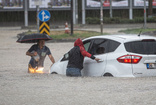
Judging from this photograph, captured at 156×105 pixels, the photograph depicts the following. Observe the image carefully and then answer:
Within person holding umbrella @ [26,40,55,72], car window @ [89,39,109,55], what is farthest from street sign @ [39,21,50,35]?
car window @ [89,39,109,55]

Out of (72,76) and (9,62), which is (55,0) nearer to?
(9,62)

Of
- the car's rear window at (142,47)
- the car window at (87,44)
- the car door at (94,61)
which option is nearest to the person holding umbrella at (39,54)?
the car window at (87,44)

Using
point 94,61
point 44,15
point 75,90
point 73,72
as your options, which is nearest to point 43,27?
point 44,15

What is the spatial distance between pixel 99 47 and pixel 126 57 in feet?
3.41

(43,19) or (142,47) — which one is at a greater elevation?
(43,19)

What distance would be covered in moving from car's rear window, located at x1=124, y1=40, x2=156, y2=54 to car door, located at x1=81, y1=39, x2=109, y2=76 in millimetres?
656

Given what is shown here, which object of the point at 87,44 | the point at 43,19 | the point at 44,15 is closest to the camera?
the point at 87,44

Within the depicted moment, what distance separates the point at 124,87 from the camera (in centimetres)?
920

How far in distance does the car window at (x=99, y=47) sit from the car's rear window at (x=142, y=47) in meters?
0.62

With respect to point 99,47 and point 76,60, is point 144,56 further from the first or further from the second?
point 76,60

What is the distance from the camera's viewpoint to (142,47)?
10172 millimetres

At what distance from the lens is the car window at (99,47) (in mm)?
10656

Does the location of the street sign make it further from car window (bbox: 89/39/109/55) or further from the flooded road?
car window (bbox: 89/39/109/55)

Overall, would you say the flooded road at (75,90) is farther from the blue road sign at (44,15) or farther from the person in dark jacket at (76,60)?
the blue road sign at (44,15)
